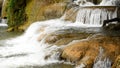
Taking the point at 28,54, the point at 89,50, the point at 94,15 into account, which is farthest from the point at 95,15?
the point at 89,50

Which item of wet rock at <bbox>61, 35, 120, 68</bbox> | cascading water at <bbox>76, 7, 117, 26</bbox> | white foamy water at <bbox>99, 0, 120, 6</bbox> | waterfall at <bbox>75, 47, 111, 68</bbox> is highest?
white foamy water at <bbox>99, 0, 120, 6</bbox>

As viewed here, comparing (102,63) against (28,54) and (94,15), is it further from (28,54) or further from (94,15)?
(94,15)

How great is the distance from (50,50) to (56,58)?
39.0 inches

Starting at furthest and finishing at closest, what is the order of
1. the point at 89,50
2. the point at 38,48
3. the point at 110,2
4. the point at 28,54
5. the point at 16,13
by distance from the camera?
the point at 16,13, the point at 110,2, the point at 38,48, the point at 28,54, the point at 89,50

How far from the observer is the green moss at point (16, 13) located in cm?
2600

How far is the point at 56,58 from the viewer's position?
13109mm

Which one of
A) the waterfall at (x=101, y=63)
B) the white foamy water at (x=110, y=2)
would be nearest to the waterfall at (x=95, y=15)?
the white foamy water at (x=110, y=2)

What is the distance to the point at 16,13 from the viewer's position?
2659 centimetres

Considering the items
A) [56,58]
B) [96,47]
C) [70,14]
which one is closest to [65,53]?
[56,58]

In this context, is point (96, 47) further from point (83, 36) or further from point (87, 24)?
point (87, 24)

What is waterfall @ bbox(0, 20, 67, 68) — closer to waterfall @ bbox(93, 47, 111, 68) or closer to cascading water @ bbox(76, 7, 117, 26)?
waterfall @ bbox(93, 47, 111, 68)

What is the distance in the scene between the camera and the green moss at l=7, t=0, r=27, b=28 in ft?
85.3

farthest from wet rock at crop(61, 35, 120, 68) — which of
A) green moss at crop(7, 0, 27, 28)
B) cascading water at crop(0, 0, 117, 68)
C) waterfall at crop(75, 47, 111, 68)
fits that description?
green moss at crop(7, 0, 27, 28)

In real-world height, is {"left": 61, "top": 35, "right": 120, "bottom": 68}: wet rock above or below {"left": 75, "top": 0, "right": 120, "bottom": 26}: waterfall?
below
